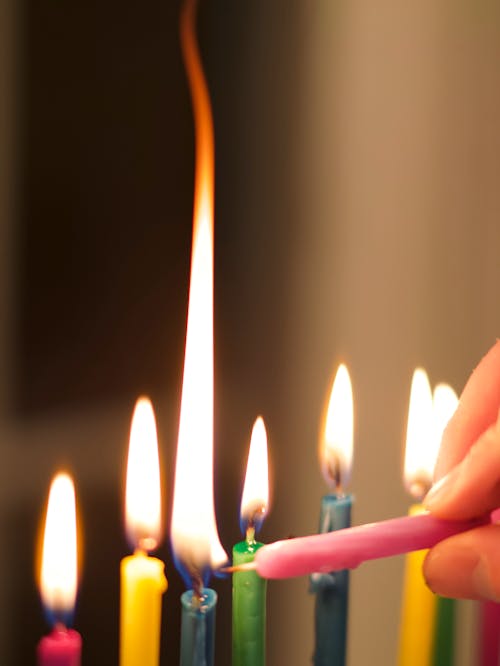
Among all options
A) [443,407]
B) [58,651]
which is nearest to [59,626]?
[58,651]

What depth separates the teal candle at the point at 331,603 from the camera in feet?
1.61

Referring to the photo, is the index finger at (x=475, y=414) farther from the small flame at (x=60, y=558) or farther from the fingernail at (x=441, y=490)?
the small flame at (x=60, y=558)

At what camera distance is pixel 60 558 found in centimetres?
42

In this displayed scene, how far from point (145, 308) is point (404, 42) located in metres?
0.45

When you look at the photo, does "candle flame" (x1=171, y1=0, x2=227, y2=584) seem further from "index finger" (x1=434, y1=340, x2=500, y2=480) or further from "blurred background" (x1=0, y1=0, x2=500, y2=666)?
"blurred background" (x1=0, y1=0, x2=500, y2=666)

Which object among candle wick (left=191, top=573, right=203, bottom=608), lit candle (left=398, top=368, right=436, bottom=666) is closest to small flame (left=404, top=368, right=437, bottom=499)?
lit candle (left=398, top=368, right=436, bottom=666)

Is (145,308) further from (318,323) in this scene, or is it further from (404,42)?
(404,42)

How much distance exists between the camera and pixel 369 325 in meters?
1.06

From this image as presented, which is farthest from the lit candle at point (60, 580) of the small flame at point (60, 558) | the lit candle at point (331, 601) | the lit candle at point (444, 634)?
the lit candle at point (444, 634)

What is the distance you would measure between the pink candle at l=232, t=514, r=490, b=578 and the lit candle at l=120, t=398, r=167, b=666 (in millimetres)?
47

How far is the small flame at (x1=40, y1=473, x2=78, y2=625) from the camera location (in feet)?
1.34

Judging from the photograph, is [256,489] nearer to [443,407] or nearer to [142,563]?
[142,563]

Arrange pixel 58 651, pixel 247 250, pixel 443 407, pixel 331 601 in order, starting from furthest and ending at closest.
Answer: pixel 247 250, pixel 443 407, pixel 331 601, pixel 58 651

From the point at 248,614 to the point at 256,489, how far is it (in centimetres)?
6
